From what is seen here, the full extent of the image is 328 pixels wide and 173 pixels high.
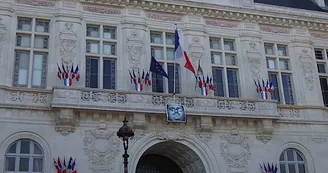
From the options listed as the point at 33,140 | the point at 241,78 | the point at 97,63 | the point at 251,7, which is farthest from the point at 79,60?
the point at 251,7

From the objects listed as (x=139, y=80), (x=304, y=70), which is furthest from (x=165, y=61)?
(x=304, y=70)

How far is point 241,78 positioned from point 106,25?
6.68 meters

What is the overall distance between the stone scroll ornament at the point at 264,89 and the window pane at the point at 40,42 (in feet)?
31.5

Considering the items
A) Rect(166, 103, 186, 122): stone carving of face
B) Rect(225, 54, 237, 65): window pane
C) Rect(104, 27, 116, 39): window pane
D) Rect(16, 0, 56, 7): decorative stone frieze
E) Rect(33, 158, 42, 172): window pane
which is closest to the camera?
Rect(33, 158, 42, 172): window pane

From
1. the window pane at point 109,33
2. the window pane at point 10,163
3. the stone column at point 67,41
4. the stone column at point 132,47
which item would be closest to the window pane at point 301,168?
the stone column at point 132,47

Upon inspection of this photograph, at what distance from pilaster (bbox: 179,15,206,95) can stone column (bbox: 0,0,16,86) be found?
730 cm

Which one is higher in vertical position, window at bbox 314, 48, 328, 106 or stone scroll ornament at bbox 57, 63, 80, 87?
window at bbox 314, 48, 328, 106

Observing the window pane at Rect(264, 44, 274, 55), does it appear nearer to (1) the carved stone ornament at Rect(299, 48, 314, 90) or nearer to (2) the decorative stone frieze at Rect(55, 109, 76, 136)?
(1) the carved stone ornament at Rect(299, 48, 314, 90)

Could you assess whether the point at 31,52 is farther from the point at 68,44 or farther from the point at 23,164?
the point at 23,164

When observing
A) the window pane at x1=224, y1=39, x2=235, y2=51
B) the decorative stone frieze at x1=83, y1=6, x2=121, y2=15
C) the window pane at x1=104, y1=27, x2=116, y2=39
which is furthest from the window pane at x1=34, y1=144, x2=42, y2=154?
the window pane at x1=224, y1=39, x2=235, y2=51

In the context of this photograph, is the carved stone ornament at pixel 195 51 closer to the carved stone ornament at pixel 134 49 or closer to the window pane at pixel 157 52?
the window pane at pixel 157 52

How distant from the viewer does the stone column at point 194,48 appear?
1970 cm

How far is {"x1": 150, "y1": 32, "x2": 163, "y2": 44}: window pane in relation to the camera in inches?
800

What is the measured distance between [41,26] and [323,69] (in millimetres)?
14026
